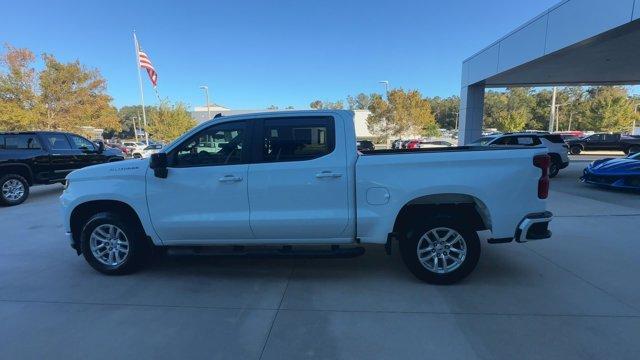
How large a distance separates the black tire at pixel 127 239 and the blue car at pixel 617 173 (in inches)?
440

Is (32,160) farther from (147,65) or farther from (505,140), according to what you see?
(147,65)

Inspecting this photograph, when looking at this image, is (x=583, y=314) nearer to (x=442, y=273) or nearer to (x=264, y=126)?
(x=442, y=273)

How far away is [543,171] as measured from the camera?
390 cm

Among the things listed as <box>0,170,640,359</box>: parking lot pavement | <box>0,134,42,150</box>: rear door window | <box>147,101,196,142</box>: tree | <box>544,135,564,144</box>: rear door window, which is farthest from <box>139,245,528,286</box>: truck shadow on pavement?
<box>147,101,196,142</box>: tree

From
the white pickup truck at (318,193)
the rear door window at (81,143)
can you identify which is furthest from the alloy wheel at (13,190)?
the white pickup truck at (318,193)

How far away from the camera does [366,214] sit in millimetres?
4047

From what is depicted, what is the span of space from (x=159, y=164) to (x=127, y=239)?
1.11m

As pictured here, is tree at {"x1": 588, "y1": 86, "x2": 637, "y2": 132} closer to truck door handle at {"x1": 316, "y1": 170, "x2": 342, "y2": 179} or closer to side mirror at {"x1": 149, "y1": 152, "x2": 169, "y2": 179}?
truck door handle at {"x1": 316, "y1": 170, "x2": 342, "y2": 179}

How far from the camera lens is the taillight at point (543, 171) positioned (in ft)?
12.7

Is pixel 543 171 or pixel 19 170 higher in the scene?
pixel 543 171

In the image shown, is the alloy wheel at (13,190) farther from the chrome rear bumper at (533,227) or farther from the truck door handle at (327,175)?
the chrome rear bumper at (533,227)

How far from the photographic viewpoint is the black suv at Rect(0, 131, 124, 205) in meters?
9.45

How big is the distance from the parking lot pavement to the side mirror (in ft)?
4.31

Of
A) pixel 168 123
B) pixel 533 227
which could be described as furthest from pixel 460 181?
pixel 168 123
